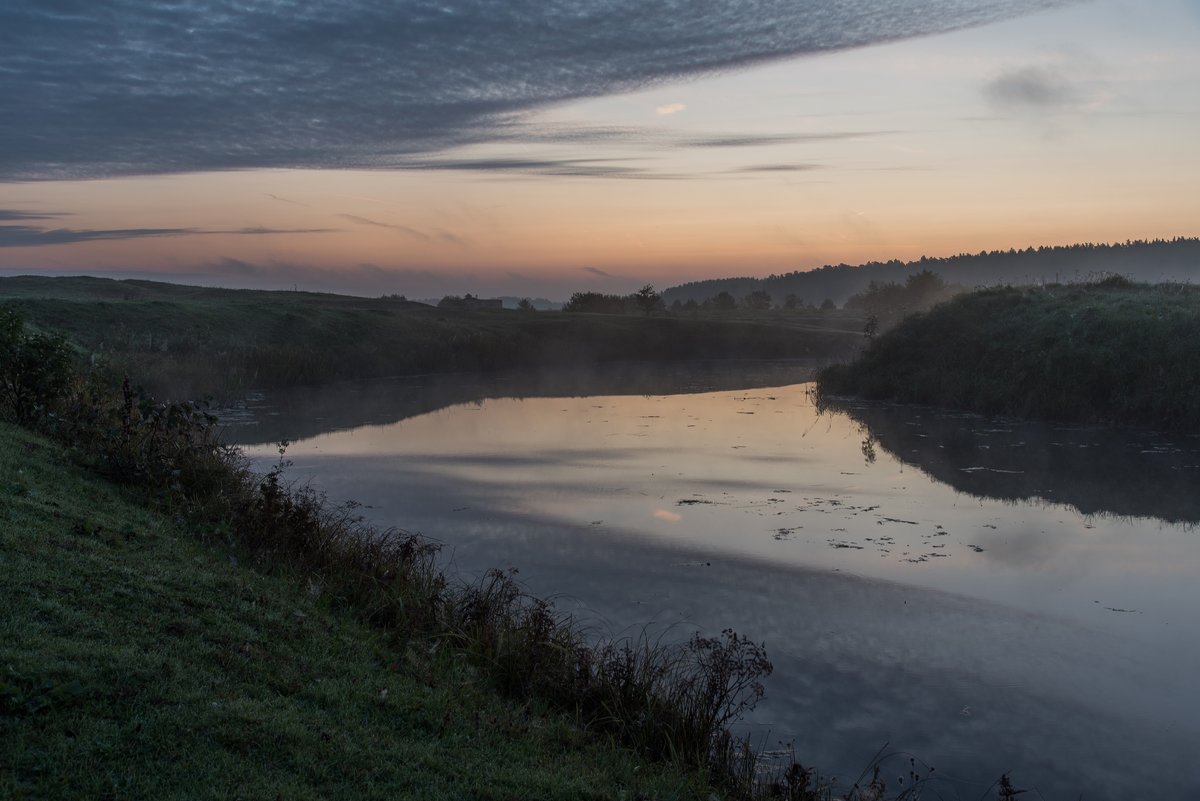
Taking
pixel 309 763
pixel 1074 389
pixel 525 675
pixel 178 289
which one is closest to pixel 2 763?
pixel 309 763

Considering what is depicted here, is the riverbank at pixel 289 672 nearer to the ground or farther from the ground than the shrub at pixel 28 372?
nearer to the ground

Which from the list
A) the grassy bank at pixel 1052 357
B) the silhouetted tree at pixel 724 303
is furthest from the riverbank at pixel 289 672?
the silhouetted tree at pixel 724 303

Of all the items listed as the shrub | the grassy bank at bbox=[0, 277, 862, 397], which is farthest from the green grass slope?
the grassy bank at bbox=[0, 277, 862, 397]

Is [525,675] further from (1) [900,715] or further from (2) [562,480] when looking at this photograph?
(2) [562,480]

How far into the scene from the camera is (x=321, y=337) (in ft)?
134

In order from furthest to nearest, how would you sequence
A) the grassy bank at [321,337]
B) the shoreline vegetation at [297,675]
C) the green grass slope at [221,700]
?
1. the grassy bank at [321,337]
2. the shoreline vegetation at [297,675]
3. the green grass slope at [221,700]

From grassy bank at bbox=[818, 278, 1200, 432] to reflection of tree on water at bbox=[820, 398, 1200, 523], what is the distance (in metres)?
1.25

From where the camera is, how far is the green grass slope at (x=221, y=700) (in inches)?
190

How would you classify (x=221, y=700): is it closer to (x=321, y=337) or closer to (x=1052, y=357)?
(x=1052, y=357)

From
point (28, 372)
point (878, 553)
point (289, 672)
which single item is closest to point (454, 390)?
point (28, 372)

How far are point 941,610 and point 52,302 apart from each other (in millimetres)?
34882

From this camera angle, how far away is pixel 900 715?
7934 millimetres

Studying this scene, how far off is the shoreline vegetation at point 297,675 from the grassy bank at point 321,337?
17.2m

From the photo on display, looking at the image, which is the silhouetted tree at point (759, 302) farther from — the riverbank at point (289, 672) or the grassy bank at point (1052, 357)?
the riverbank at point (289, 672)
